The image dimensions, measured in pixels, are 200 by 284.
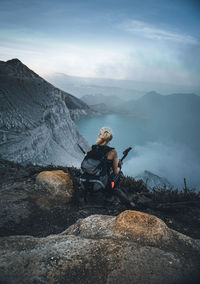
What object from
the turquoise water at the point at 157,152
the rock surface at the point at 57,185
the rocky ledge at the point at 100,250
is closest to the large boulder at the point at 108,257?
the rocky ledge at the point at 100,250

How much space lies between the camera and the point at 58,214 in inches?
166

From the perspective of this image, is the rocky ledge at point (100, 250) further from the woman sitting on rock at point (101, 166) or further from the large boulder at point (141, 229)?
the woman sitting on rock at point (101, 166)

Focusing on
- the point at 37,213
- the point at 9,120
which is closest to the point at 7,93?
the point at 9,120

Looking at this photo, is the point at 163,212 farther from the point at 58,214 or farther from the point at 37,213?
the point at 37,213

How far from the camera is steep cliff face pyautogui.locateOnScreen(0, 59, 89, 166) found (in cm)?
880

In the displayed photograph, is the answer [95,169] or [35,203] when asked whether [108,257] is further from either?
[35,203]

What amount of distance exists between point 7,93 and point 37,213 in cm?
757

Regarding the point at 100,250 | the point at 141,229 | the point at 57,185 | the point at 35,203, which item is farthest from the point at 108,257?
the point at 57,185

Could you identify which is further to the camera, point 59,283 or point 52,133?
point 52,133

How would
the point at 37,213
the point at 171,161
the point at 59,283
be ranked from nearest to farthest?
the point at 59,283
the point at 37,213
the point at 171,161

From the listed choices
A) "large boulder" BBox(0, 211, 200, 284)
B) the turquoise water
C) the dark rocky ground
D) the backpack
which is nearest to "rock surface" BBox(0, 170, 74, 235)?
the dark rocky ground

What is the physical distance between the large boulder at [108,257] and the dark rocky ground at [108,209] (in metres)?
1.52

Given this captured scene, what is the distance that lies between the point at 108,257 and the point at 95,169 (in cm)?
213

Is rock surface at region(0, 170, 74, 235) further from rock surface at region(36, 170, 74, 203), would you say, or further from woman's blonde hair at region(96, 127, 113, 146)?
woman's blonde hair at region(96, 127, 113, 146)
